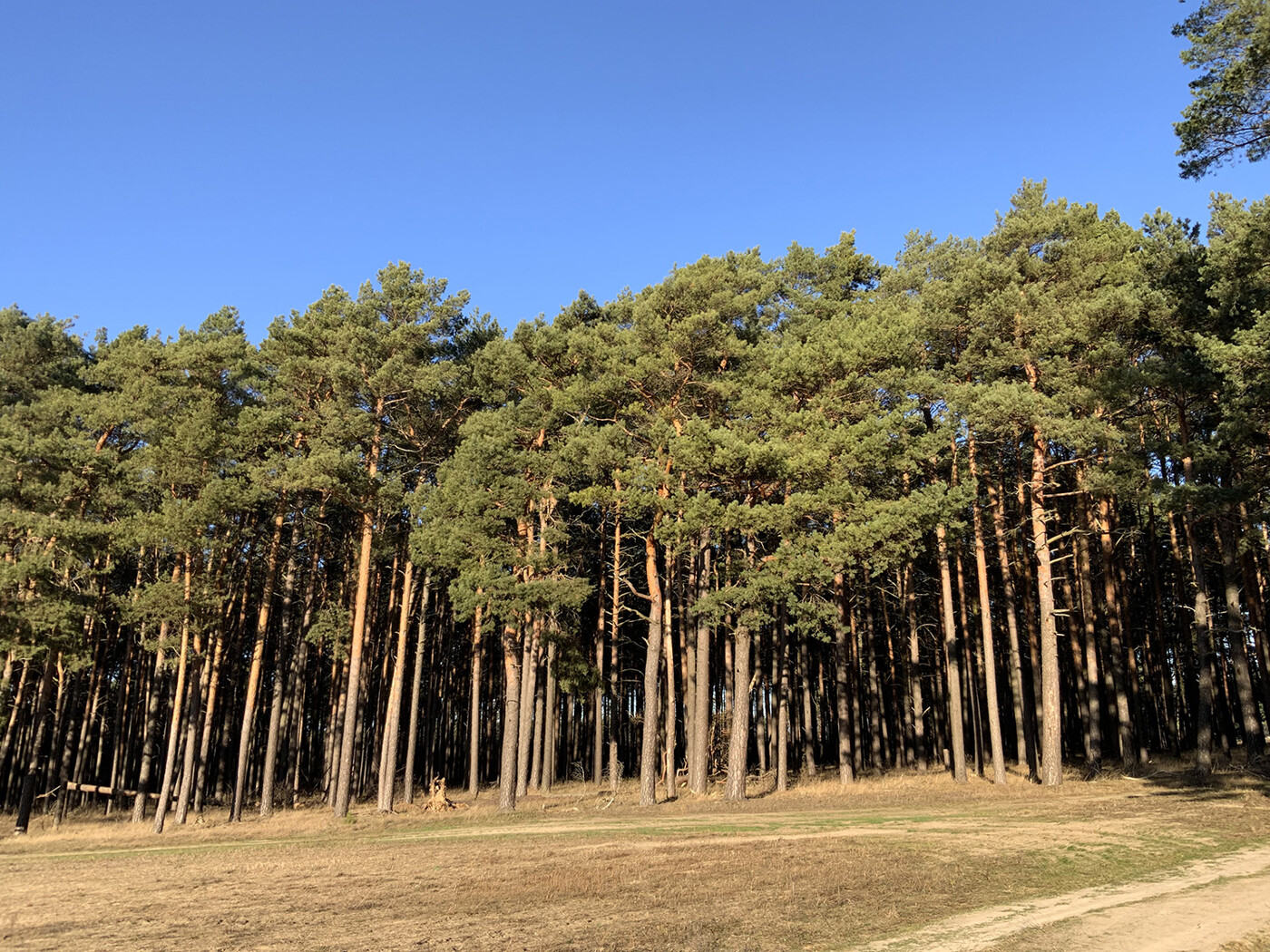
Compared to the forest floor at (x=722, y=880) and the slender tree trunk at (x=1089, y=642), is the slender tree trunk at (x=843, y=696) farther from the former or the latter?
the slender tree trunk at (x=1089, y=642)

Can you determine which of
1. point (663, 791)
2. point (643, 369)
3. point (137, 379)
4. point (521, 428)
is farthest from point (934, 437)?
point (137, 379)

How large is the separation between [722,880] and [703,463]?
415 inches

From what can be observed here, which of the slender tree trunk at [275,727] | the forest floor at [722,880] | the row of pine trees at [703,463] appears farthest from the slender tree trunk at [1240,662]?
the slender tree trunk at [275,727]

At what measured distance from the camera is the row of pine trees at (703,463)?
19094 mm

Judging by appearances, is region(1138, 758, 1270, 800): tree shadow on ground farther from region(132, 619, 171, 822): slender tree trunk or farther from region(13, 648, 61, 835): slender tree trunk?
region(13, 648, 61, 835): slender tree trunk

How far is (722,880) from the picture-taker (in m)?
10.8

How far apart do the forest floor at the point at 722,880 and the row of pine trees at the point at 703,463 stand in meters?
4.36

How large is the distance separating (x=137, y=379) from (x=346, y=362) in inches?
259

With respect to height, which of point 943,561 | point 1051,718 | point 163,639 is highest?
point 943,561

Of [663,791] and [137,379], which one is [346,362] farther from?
[663,791]

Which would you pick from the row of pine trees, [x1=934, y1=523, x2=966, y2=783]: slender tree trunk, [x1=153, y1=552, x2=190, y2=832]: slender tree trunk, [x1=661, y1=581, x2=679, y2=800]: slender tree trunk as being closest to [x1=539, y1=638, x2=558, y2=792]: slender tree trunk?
the row of pine trees

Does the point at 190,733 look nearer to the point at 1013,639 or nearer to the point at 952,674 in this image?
the point at 952,674

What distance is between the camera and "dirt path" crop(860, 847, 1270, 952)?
7051mm

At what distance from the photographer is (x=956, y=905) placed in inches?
348
